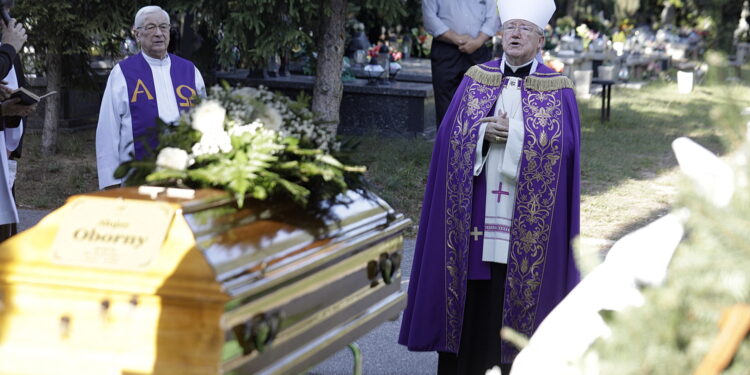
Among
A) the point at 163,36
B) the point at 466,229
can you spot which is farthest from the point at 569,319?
the point at 163,36

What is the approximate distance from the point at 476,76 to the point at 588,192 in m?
6.20

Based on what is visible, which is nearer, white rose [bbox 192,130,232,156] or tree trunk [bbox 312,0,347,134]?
white rose [bbox 192,130,232,156]

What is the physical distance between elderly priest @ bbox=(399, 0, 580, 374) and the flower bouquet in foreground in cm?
110

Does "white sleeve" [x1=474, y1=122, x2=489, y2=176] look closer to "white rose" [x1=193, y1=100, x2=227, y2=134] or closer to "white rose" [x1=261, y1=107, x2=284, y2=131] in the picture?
"white rose" [x1=261, y1=107, x2=284, y2=131]

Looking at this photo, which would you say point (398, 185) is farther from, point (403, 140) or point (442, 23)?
point (403, 140)

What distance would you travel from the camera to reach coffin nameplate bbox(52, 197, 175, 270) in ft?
A: 8.35

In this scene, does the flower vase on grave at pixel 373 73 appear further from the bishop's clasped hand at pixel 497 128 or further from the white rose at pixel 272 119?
the white rose at pixel 272 119

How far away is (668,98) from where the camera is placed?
20.3 m

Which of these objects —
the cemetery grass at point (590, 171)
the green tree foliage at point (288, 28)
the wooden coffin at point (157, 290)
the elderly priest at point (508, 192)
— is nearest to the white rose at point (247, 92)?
the wooden coffin at point (157, 290)

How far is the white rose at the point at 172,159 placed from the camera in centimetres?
292

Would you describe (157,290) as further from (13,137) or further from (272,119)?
(13,137)

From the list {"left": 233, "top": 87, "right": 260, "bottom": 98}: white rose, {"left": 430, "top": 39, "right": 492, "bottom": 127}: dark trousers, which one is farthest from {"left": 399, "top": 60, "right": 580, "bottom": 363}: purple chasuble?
{"left": 430, "top": 39, "right": 492, "bottom": 127}: dark trousers

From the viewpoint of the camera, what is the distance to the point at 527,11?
4.25 m

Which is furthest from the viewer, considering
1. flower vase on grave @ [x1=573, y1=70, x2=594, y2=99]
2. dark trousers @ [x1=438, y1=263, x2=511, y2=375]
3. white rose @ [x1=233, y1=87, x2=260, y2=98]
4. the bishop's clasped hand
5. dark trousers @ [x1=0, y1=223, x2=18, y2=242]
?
flower vase on grave @ [x1=573, y1=70, x2=594, y2=99]
